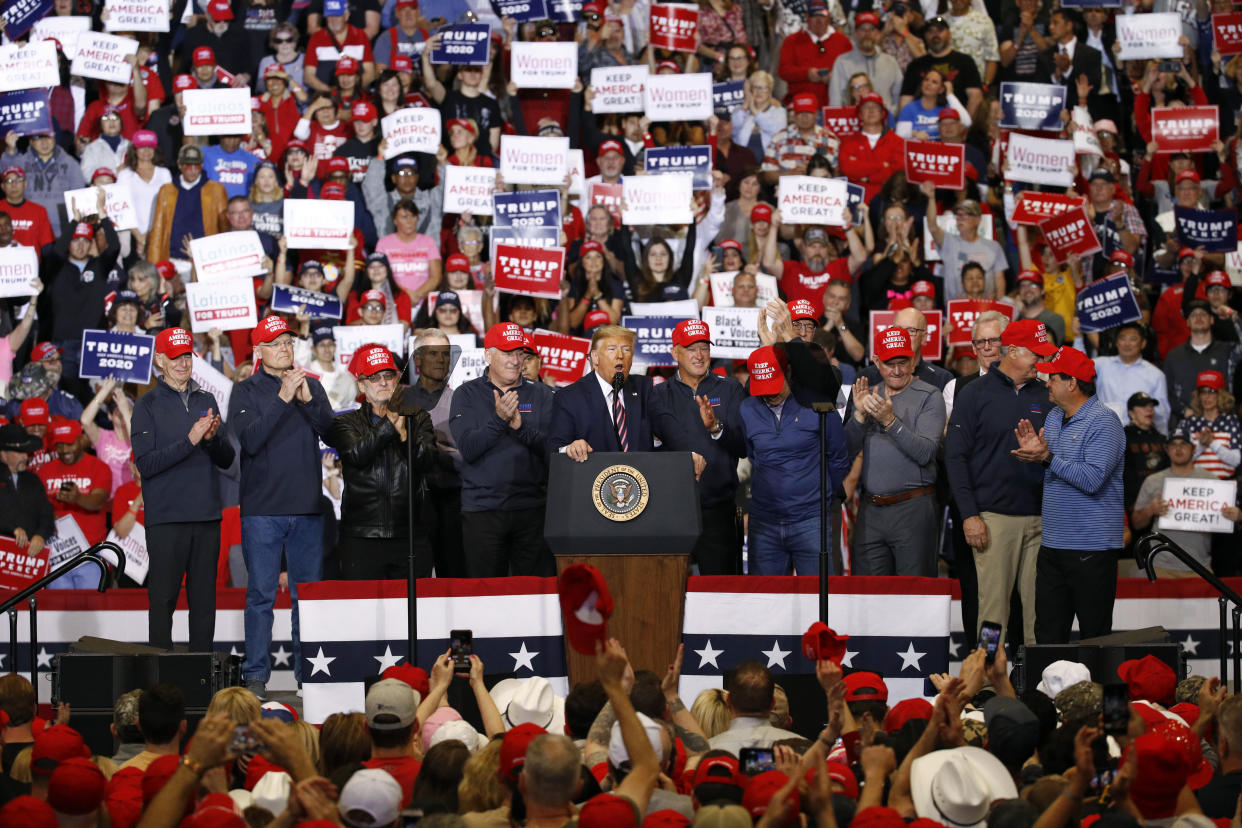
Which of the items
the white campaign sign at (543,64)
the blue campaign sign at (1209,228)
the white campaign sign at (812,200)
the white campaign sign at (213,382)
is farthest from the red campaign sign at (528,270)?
the blue campaign sign at (1209,228)

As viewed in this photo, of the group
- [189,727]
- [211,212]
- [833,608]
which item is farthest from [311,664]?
[211,212]

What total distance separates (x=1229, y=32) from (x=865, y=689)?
12.0 m

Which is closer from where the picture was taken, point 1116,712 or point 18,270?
point 1116,712

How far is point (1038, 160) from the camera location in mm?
14992

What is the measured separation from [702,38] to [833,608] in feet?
31.2

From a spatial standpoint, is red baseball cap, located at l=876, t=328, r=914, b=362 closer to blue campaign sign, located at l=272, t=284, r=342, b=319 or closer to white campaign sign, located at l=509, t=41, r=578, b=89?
blue campaign sign, located at l=272, t=284, r=342, b=319

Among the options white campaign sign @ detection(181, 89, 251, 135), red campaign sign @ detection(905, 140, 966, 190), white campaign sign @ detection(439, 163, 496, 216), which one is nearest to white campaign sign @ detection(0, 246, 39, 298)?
white campaign sign @ detection(181, 89, 251, 135)

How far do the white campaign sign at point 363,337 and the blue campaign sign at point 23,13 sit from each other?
5.41 m

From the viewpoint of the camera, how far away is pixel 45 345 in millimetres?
12875

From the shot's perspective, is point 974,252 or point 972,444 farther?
point 974,252

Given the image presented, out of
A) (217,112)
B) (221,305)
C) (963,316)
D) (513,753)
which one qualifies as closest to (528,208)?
Result: (221,305)

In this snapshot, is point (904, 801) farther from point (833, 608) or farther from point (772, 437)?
point (772, 437)

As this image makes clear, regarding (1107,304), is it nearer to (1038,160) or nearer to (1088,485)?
(1038,160)

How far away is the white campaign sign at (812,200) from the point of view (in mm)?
13719
